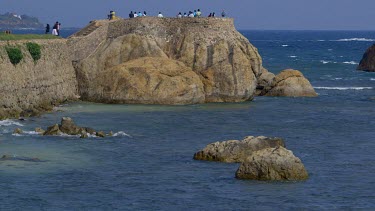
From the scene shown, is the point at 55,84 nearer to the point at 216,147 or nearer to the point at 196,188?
the point at 216,147

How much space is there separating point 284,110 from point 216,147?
26729 millimetres

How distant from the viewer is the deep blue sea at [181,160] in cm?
4234

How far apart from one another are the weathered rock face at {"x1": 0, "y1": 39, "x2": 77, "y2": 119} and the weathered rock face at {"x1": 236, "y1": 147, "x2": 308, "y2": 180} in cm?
2588

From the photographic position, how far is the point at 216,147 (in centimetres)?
5172

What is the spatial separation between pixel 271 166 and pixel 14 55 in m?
33.4

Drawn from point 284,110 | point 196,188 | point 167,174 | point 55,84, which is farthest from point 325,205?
point 55,84

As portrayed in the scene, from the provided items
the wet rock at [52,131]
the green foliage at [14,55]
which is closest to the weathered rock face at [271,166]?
the wet rock at [52,131]

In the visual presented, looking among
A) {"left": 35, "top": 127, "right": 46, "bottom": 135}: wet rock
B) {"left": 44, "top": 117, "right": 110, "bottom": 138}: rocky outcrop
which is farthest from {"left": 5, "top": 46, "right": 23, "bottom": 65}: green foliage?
{"left": 44, "top": 117, "right": 110, "bottom": 138}: rocky outcrop

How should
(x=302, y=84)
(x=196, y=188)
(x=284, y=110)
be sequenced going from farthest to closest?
(x=302, y=84) → (x=284, y=110) → (x=196, y=188)

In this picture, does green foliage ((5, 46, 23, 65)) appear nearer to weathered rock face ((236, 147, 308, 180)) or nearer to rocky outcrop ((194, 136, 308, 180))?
rocky outcrop ((194, 136, 308, 180))

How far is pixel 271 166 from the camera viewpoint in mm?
45688

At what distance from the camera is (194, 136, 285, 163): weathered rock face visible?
167 ft

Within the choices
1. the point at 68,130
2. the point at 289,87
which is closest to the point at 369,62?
the point at 289,87

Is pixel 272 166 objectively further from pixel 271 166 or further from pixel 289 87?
pixel 289 87
